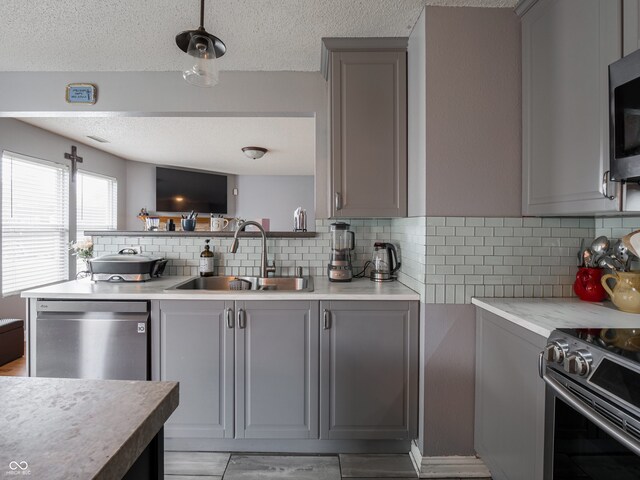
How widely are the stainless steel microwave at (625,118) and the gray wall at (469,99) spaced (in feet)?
1.93

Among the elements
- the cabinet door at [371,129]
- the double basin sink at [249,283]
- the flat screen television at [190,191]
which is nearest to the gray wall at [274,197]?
the flat screen television at [190,191]

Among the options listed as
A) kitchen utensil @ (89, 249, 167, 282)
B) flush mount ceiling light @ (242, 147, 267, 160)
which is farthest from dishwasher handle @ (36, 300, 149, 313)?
flush mount ceiling light @ (242, 147, 267, 160)

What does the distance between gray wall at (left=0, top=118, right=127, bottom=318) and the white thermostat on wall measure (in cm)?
209

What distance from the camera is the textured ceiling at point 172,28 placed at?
1.79 m

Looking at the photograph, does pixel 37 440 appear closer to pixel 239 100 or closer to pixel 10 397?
pixel 10 397

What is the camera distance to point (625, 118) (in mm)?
1171

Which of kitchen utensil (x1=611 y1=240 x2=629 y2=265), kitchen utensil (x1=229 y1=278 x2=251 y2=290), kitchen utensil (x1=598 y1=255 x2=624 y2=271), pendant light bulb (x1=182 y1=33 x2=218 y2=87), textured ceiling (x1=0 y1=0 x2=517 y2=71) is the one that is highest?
textured ceiling (x1=0 y1=0 x2=517 y2=71)

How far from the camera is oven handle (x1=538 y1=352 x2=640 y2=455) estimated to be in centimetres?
86

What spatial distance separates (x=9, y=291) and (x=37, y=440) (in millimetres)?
4416

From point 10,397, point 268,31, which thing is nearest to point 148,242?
point 268,31

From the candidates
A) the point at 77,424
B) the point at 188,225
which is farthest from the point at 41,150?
the point at 77,424

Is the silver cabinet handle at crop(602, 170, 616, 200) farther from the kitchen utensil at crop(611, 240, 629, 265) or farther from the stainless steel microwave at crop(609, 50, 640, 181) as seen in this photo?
the kitchen utensil at crop(611, 240, 629, 265)

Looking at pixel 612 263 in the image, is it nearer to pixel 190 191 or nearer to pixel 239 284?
pixel 239 284

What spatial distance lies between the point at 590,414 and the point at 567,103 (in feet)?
3.95
